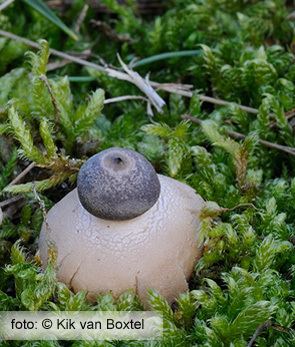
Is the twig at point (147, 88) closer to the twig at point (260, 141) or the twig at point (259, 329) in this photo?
the twig at point (260, 141)

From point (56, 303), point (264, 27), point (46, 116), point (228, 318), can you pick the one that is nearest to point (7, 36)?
point (46, 116)

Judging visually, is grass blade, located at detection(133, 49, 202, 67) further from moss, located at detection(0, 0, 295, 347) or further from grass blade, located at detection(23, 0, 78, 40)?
grass blade, located at detection(23, 0, 78, 40)

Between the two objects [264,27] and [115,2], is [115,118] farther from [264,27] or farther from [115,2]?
[264,27]

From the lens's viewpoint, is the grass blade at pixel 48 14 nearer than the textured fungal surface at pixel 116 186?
No

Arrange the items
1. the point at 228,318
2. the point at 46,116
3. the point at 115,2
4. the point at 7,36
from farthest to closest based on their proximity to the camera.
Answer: the point at 115,2 < the point at 7,36 < the point at 46,116 < the point at 228,318
